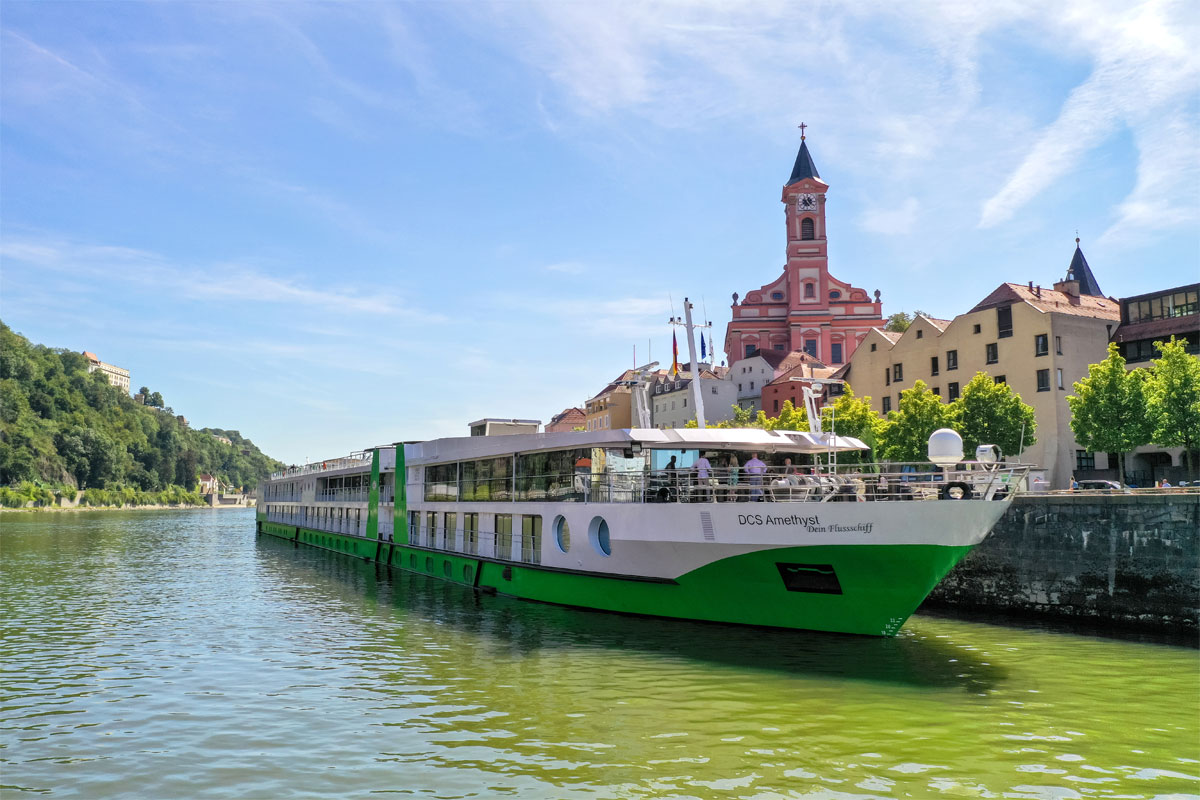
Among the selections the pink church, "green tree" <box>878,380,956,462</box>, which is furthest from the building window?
the pink church

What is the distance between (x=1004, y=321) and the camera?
48.3 meters

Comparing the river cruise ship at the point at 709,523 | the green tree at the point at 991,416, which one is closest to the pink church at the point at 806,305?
the green tree at the point at 991,416

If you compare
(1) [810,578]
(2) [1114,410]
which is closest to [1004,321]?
(2) [1114,410]

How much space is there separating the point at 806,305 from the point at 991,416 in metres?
57.0

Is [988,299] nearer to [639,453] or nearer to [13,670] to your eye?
[639,453]

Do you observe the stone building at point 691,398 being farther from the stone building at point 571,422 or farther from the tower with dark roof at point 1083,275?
the tower with dark roof at point 1083,275

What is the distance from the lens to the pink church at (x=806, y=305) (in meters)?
95.2

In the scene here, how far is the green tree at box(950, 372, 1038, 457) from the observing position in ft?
132

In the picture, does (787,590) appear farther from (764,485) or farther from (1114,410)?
(1114,410)

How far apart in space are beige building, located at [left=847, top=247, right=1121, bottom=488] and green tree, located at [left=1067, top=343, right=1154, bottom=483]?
736 cm

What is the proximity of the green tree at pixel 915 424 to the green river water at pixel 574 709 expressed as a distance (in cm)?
2040

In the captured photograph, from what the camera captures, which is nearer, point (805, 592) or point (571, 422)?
point (805, 592)

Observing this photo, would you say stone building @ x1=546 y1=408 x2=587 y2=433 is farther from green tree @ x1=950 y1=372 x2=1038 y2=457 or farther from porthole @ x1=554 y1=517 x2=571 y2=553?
porthole @ x1=554 y1=517 x2=571 y2=553

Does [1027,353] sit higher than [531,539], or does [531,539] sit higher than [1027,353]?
[1027,353]
